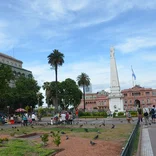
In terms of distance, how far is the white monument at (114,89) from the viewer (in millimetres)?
61312

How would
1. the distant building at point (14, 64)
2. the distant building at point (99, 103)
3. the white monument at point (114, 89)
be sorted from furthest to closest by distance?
the distant building at point (99, 103) → the distant building at point (14, 64) → the white monument at point (114, 89)

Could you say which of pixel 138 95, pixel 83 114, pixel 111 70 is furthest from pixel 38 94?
pixel 138 95

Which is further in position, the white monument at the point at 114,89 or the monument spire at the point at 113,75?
the white monument at the point at 114,89

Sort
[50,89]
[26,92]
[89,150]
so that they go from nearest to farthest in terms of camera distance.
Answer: [89,150], [26,92], [50,89]

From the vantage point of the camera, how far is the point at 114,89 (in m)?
62.5

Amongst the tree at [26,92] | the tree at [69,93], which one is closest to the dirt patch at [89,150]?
the tree at [26,92]

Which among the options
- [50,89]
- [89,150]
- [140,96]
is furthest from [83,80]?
[89,150]

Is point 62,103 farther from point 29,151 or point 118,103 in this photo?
point 29,151

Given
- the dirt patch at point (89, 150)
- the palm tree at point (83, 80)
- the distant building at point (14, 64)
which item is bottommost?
the dirt patch at point (89, 150)

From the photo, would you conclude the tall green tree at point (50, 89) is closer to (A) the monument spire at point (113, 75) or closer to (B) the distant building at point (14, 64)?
(B) the distant building at point (14, 64)

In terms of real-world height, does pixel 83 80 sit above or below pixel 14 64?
below

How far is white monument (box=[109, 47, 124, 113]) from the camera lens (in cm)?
6131

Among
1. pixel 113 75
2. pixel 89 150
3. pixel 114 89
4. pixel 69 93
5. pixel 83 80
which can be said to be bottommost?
pixel 89 150

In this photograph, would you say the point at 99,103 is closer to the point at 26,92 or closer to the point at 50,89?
the point at 50,89
